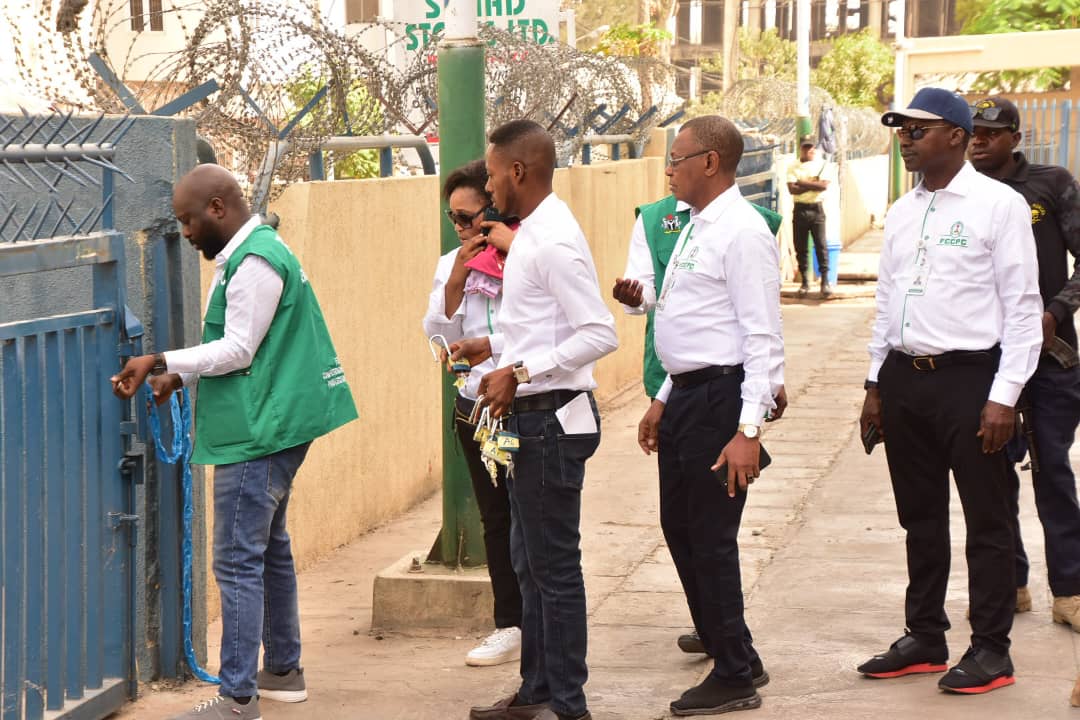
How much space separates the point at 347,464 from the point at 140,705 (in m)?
2.90

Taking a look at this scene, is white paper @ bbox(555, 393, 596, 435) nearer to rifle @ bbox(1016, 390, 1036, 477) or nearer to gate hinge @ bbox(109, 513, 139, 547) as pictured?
gate hinge @ bbox(109, 513, 139, 547)

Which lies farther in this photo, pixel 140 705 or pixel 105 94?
pixel 105 94

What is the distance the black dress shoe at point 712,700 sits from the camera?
511 centimetres

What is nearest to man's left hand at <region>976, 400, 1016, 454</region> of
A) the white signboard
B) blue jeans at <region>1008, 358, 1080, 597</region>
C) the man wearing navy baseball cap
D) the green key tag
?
the man wearing navy baseball cap

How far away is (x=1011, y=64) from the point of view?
1145 inches

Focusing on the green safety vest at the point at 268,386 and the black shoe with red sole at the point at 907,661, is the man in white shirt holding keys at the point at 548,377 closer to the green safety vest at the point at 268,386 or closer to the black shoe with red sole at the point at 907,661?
the green safety vest at the point at 268,386

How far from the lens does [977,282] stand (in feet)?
16.7

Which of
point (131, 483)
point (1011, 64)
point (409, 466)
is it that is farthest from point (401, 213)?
point (1011, 64)

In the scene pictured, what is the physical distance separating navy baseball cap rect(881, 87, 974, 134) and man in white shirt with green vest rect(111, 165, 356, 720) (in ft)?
6.76

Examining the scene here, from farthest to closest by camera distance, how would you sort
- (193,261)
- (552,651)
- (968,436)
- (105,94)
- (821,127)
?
(821,127) → (105,94) → (193,261) → (968,436) → (552,651)

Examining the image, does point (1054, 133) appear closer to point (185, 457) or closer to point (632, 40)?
point (632, 40)

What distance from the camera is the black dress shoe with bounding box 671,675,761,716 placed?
511 cm

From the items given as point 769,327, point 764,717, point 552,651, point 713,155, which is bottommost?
point 764,717

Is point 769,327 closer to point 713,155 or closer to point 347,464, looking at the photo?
point 713,155
